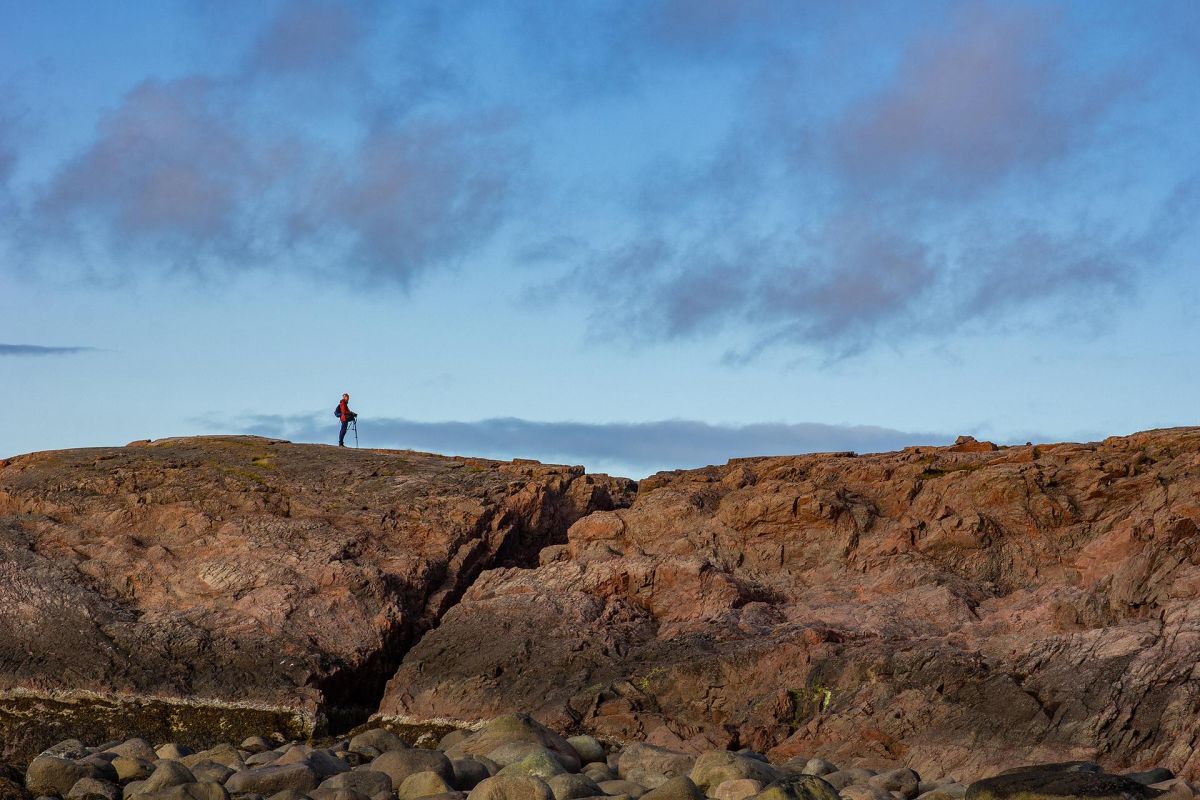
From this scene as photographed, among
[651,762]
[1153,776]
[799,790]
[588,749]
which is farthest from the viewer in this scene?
[588,749]

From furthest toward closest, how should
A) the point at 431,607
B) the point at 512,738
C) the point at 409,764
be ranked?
the point at 431,607 < the point at 512,738 < the point at 409,764

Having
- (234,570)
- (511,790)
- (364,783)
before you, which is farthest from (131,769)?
(234,570)

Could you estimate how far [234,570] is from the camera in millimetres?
30578

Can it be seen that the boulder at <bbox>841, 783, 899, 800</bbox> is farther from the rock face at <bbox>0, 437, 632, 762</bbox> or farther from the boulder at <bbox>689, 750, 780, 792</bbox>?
the rock face at <bbox>0, 437, 632, 762</bbox>

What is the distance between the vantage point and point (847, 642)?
2612cm

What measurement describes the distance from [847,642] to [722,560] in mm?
4789

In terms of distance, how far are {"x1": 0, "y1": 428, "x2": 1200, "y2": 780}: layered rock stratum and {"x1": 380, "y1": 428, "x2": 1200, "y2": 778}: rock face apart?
6 cm

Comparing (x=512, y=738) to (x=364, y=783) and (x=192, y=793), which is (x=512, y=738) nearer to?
(x=364, y=783)

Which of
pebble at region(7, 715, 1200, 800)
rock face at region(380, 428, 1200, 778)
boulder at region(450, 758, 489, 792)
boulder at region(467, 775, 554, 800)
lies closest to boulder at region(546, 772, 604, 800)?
pebble at region(7, 715, 1200, 800)

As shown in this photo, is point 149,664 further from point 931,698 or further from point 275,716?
point 931,698

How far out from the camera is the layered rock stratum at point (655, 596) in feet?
77.6

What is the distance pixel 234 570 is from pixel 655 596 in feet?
29.0

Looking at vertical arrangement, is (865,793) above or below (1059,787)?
below

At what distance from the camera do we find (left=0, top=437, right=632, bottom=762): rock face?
91.2ft
